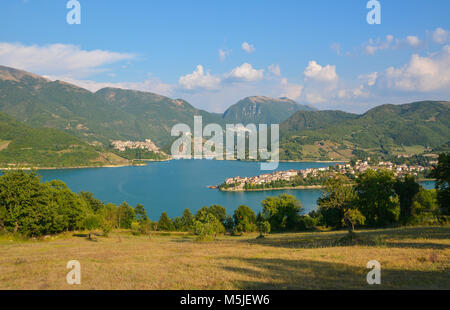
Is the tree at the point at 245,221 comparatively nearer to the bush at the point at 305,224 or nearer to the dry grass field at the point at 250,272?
the bush at the point at 305,224

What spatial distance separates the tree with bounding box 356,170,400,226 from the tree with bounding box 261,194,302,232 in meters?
12.7

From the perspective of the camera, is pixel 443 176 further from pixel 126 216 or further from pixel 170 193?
pixel 170 193

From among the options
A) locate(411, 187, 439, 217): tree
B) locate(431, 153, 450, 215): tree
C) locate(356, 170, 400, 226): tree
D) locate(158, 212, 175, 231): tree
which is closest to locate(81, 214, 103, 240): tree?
locate(158, 212, 175, 231): tree

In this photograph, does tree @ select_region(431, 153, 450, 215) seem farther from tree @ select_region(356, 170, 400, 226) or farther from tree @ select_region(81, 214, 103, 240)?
tree @ select_region(81, 214, 103, 240)

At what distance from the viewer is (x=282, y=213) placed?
186ft

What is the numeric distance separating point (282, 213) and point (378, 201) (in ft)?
55.2

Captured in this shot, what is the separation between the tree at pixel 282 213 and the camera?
182 feet

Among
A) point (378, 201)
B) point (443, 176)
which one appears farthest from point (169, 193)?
point (443, 176)

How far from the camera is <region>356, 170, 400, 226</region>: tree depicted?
46.5 metres

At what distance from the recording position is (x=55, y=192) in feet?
146

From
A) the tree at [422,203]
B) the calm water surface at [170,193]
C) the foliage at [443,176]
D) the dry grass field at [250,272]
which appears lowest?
the calm water surface at [170,193]

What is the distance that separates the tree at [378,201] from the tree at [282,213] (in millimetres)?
12701

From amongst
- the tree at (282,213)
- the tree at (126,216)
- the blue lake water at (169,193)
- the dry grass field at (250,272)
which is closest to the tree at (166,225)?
the tree at (126,216)

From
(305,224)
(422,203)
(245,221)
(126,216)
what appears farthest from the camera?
(126,216)
